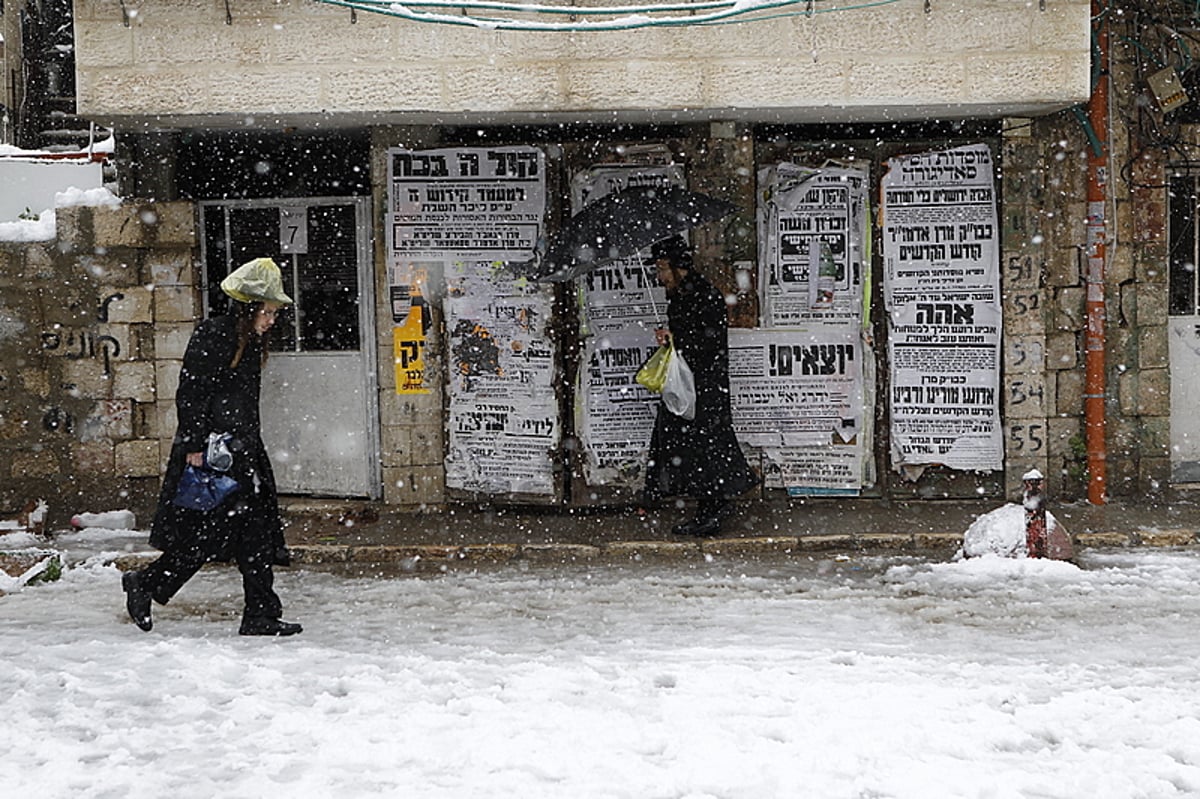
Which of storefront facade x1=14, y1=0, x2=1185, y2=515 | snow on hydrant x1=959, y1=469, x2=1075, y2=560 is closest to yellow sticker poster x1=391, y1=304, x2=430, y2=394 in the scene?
storefront facade x1=14, y1=0, x2=1185, y2=515

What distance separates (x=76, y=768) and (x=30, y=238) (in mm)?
6810

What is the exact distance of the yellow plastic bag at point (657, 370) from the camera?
360 inches

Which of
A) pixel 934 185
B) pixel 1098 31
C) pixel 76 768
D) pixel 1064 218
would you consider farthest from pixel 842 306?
pixel 76 768

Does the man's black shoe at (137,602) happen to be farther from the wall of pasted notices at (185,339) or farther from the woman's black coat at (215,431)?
the wall of pasted notices at (185,339)

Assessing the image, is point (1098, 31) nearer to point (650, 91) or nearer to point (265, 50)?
point (650, 91)

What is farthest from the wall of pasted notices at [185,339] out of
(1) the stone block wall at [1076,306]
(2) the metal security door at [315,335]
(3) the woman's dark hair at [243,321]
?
(3) the woman's dark hair at [243,321]

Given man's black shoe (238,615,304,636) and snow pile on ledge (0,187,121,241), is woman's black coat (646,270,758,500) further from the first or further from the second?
snow pile on ledge (0,187,121,241)

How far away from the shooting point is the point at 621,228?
858 centimetres

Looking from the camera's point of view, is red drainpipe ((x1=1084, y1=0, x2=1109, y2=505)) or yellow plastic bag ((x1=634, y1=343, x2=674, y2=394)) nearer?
yellow plastic bag ((x1=634, y1=343, x2=674, y2=394))

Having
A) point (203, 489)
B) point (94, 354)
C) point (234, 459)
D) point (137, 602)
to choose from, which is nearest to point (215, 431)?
point (234, 459)

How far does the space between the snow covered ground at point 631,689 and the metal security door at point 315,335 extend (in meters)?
2.82

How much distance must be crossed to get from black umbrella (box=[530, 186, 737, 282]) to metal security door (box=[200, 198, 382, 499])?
2.21 metres

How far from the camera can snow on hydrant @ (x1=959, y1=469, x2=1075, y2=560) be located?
766 cm

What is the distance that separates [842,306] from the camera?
10164mm
